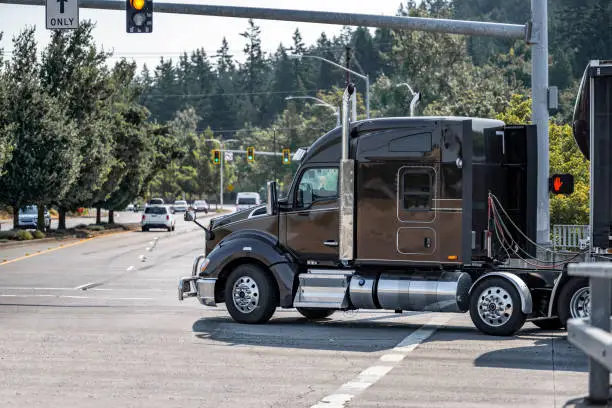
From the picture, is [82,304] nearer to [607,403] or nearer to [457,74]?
[607,403]

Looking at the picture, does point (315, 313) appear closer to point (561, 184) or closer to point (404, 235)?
point (404, 235)

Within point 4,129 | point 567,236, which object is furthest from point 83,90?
point 567,236

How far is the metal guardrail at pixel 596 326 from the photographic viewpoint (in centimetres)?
712

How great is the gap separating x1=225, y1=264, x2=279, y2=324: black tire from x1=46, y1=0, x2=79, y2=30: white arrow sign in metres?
8.02

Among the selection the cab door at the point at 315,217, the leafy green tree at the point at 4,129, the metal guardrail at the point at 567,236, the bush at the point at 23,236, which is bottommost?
the bush at the point at 23,236

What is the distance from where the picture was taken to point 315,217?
17.5m

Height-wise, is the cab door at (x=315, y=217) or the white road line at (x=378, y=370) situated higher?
the cab door at (x=315, y=217)

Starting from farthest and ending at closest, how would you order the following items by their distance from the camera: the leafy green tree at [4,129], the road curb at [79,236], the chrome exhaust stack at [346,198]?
the road curb at [79,236] → the leafy green tree at [4,129] → the chrome exhaust stack at [346,198]

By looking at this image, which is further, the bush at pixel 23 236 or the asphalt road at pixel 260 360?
the bush at pixel 23 236

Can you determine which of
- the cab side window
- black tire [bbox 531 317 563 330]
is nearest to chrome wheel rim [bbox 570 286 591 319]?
black tire [bbox 531 317 563 330]

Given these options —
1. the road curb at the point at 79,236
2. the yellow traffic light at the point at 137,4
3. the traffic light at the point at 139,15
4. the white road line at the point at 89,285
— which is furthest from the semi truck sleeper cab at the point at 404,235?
the road curb at the point at 79,236

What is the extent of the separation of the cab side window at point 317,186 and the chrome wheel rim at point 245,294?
4.64 ft

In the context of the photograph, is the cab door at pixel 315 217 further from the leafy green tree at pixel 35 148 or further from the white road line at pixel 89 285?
the leafy green tree at pixel 35 148

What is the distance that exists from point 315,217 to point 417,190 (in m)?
1.72
